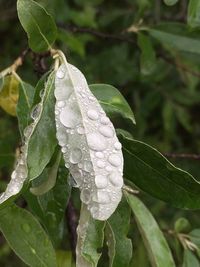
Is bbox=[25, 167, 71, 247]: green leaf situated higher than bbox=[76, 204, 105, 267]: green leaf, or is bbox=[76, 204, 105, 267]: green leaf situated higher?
bbox=[76, 204, 105, 267]: green leaf

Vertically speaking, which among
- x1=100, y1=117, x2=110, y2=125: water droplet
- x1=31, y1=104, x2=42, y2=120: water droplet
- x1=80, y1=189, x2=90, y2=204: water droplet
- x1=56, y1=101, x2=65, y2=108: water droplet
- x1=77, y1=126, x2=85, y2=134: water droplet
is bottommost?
x1=80, y1=189, x2=90, y2=204: water droplet

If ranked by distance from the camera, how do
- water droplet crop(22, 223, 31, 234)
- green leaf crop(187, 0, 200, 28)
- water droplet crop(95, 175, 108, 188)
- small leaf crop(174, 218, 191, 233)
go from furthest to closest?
1. small leaf crop(174, 218, 191, 233)
2. green leaf crop(187, 0, 200, 28)
3. water droplet crop(22, 223, 31, 234)
4. water droplet crop(95, 175, 108, 188)

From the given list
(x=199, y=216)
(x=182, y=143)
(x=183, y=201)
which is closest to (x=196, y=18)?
(x=183, y=201)

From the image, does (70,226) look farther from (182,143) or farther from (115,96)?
(182,143)

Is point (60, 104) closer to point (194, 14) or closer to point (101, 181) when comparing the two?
point (101, 181)

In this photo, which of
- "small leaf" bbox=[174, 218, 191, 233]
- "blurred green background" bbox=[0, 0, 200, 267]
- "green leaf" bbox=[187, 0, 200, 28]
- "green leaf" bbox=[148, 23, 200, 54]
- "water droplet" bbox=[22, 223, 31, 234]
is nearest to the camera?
"water droplet" bbox=[22, 223, 31, 234]

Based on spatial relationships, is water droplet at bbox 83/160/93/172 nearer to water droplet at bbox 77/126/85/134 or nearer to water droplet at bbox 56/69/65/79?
water droplet at bbox 77/126/85/134

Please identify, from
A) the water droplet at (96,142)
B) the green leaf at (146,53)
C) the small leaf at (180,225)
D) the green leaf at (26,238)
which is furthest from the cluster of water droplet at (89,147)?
the green leaf at (146,53)

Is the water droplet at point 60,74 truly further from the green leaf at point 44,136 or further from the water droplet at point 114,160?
the water droplet at point 114,160

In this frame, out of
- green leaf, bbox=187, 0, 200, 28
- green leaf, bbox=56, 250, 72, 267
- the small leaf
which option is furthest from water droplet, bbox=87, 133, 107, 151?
the small leaf
